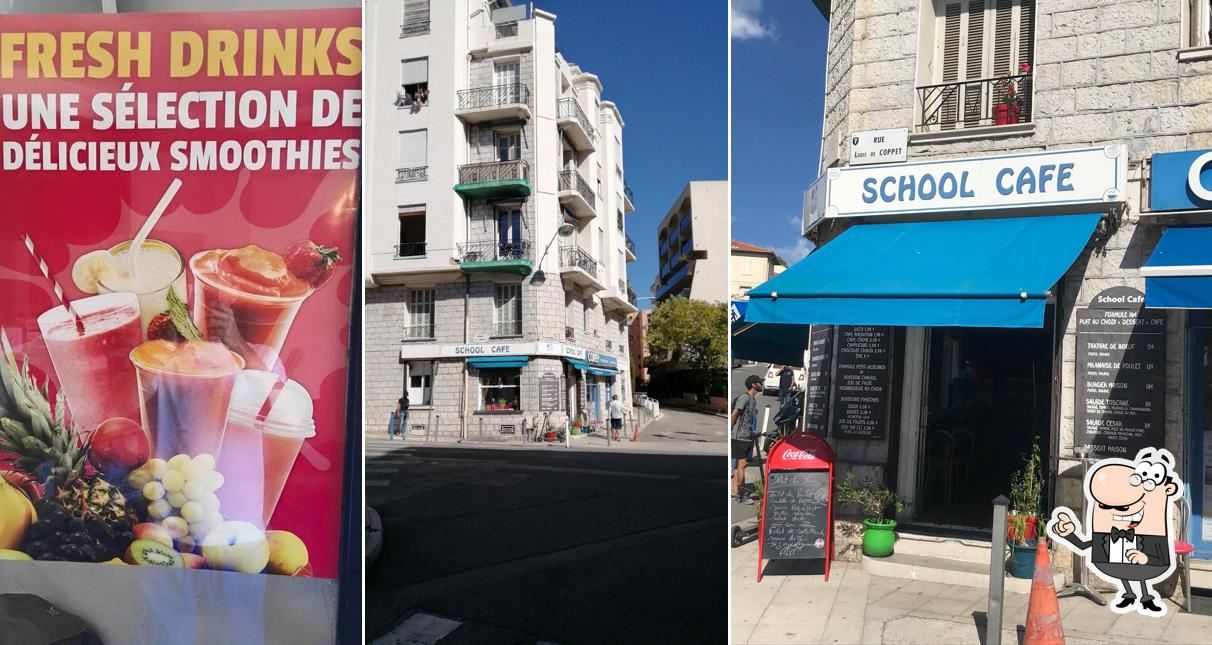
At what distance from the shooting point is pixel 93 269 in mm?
3385

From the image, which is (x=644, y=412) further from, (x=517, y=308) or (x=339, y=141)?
(x=339, y=141)

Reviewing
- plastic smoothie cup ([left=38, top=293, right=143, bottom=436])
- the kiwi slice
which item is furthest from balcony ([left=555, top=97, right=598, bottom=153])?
the kiwi slice

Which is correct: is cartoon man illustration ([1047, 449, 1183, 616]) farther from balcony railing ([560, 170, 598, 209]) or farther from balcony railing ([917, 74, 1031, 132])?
balcony railing ([560, 170, 598, 209])

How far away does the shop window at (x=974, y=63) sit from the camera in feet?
18.2

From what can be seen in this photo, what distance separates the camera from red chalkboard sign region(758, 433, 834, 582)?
5.07 metres

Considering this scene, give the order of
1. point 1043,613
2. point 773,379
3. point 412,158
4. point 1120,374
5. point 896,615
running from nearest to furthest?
point 412,158
point 1043,613
point 896,615
point 1120,374
point 773,379

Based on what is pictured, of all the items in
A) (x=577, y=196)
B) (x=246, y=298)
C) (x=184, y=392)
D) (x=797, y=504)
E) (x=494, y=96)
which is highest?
(x=494, y=96)

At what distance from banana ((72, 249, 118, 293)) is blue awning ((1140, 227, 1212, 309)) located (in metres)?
4.99

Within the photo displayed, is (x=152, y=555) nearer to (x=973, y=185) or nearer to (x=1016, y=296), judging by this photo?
(x=1016, y=296)

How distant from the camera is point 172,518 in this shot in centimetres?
345

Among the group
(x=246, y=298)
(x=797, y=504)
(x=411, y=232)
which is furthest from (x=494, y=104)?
(x=797, y=504)

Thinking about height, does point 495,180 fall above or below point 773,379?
above

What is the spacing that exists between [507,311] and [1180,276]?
3.59 meters

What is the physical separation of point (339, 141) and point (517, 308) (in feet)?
3.46
